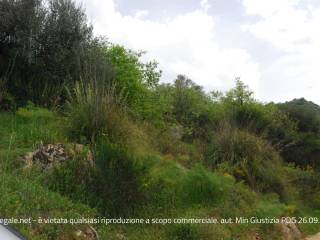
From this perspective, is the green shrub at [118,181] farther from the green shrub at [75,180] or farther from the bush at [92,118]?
the bush at [92,118]

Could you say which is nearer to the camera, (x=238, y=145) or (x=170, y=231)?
(x=170, y=231)

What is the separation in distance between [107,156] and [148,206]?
102 centimetres

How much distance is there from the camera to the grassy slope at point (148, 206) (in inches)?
204

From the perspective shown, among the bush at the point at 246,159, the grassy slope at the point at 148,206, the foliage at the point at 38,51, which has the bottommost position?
the grassy slope at the point at 148,206

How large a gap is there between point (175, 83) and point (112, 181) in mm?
15640

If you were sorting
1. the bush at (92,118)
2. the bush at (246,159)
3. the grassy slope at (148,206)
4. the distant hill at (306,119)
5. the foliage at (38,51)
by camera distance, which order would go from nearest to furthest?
the grassy slope at (148,206) < the bush at (92,118) < the foliage at (38,51) < the bush at (246,159) < the distant hill at (306,119)

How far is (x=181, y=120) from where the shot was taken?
16.4 metres

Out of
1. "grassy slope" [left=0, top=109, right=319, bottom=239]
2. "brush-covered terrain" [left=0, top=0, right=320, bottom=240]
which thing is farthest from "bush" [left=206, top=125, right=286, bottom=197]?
"grassy slope" [left=0, top=109, right=319, bottom=239]

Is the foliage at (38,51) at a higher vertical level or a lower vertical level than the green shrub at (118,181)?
higher

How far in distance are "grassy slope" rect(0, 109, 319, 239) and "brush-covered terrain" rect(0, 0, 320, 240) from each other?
0.02 m

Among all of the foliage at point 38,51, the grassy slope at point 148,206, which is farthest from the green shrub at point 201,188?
the foliage at point 38,51

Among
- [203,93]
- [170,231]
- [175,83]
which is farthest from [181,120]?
[170,231]

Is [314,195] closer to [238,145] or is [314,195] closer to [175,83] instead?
[238,145]

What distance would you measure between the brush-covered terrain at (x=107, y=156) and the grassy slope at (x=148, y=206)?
0.02 m
